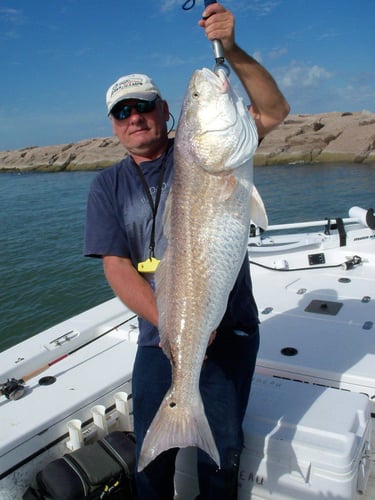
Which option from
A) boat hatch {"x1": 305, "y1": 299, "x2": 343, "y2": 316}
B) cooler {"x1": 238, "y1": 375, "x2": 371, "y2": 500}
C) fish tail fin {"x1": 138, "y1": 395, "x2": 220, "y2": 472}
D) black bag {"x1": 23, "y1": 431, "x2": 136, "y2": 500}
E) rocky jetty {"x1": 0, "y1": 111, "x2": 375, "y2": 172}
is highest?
rocky jetty {"x1": 0, "y1": 111, "x2": 375, "y2": 172}

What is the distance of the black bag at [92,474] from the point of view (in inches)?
112

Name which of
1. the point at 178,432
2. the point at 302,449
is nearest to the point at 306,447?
the point at 302,449

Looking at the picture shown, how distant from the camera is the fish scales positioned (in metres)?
2.28

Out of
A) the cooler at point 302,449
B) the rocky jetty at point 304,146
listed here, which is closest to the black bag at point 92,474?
the cooler at point 302,449

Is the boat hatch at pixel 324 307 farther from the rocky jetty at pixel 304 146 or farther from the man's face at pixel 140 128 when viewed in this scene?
the rocky jetty at pixel 304 146

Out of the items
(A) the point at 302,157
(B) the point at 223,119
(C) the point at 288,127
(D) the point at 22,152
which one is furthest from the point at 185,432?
(D) the point at 22,152

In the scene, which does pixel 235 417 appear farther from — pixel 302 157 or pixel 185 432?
pixel 302 157

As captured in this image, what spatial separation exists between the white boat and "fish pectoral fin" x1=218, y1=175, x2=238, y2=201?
143 cm

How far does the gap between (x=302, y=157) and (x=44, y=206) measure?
27.2 m

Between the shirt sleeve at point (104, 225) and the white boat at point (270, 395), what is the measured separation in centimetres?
124

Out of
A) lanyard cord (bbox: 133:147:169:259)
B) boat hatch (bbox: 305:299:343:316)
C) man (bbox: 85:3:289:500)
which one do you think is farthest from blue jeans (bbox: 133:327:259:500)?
boat hatch (bbox: 305:299:343:316)

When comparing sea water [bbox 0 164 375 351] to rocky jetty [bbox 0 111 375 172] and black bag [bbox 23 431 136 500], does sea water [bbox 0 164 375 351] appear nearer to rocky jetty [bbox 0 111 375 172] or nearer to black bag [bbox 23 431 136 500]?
rocky jetty [bbox 0 111 375 172]

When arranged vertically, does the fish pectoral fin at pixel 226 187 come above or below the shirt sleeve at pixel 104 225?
above

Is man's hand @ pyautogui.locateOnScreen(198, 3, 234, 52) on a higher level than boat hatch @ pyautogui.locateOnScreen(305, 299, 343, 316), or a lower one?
higher
